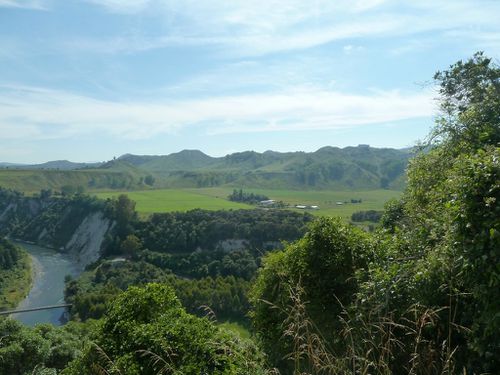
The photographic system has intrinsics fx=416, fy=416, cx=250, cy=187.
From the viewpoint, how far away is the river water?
72500 mm

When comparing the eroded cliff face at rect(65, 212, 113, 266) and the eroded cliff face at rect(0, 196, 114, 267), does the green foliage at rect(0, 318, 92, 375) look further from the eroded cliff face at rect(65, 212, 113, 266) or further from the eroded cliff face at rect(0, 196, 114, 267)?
the eroded cliff face at rect(0, 196, 114, 267)

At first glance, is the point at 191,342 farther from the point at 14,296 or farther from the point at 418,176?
the point at 14,296

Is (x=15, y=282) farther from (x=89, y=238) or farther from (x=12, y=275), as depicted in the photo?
(x=89, y=238)

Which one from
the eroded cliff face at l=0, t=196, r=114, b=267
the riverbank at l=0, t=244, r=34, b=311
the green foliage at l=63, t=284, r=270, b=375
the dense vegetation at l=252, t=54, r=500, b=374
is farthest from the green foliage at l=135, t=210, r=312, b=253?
the green foliage at l=63, t=284, r=270, b=375

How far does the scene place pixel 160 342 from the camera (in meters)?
8.71

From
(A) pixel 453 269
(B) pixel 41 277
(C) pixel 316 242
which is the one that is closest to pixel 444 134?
(C) pixel 316 242

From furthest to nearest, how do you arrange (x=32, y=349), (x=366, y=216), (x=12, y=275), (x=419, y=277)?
(x=366, y=216) → (x=12, y=275) → (x=32, y=349) → (x=419, y=277)

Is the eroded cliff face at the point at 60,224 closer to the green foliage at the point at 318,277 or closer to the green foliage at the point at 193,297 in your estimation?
the green foliage at the point at 193,297

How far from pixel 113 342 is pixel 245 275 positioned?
245 ft

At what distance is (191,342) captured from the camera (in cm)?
862

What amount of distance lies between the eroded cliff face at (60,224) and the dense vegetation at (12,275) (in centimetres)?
1531

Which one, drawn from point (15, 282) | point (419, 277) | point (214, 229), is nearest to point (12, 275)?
point (15, 282)

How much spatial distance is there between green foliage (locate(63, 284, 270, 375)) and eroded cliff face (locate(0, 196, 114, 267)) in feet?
358

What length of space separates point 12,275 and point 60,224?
55453 mm
